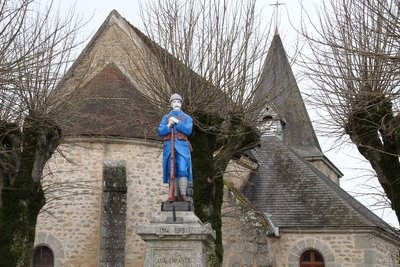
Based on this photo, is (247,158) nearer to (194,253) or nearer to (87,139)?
(87,139)

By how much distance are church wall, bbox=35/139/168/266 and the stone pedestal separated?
280 inches

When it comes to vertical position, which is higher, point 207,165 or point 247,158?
point 247,158

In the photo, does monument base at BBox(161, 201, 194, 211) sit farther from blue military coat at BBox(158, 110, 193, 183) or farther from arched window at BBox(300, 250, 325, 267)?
arched window at BBox(300, 250, 325, 267)

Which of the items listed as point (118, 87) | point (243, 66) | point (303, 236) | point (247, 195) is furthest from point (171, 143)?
point (247, 195)

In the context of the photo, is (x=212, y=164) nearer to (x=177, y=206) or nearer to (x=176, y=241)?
(x=177, y=206)

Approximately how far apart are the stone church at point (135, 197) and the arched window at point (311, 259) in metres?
0.03

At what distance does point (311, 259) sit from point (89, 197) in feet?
20.4

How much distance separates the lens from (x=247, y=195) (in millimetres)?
17750

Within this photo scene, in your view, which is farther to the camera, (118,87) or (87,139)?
(118,87)

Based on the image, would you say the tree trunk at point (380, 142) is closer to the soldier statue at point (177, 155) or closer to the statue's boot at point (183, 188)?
the soldier statue at point (177, 155)

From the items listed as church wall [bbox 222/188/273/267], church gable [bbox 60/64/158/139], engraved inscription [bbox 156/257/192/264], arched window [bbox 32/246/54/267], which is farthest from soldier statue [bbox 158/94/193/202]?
church wall [bbox 222/188/273/267]

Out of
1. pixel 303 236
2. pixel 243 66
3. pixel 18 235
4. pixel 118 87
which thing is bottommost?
pixel 18 235

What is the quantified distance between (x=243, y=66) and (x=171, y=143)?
4.81 metres

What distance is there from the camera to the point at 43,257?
13.8 meters
